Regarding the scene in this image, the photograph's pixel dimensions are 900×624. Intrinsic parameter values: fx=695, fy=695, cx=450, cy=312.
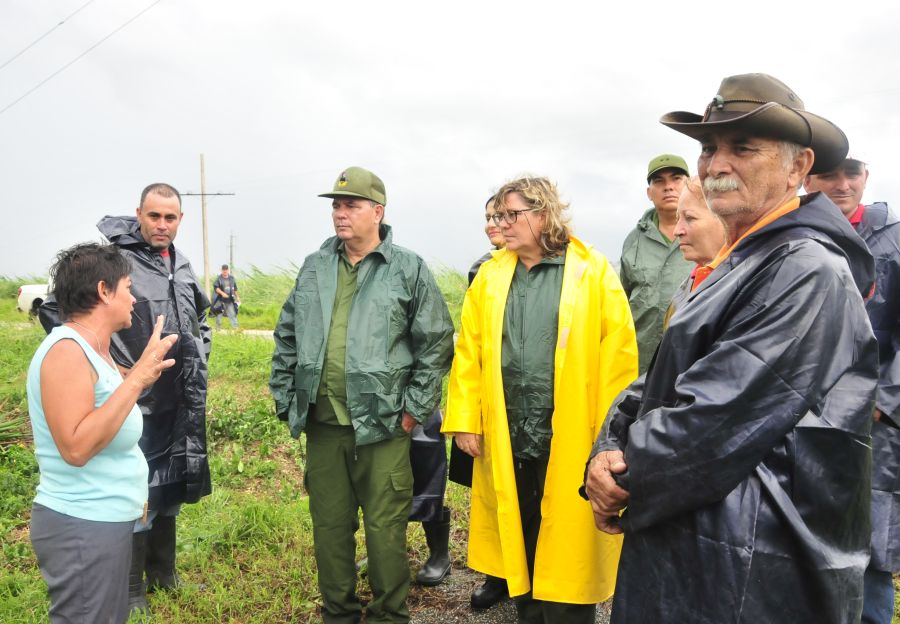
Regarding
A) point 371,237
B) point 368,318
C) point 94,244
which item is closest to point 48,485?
point 94,244

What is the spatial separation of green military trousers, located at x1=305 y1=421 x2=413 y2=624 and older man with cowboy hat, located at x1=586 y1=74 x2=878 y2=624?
175 cm

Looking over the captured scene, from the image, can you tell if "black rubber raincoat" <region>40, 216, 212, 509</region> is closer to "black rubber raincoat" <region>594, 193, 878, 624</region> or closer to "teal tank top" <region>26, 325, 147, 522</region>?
"teal tank top" <region>26, 325, 147, 522</region>

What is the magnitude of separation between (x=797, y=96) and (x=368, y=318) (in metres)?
2.15

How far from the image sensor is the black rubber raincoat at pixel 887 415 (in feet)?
9.73

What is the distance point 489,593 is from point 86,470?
2.21 m

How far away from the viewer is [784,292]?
5.53 ft

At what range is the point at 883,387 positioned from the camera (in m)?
3.06

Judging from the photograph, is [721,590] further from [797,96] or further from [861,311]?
[797,96]

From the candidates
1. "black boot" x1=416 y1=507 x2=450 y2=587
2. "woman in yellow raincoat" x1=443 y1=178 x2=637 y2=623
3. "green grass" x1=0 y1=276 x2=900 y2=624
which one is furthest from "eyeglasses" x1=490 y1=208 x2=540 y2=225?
"green grass" x1=0 y1=276 x2=900 y2=624

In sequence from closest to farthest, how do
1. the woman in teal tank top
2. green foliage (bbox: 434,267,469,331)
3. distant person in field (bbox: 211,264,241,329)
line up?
the woman in teal tank top < green foliage (bbox: 434,267,469,331) < distant person in field (bbox: 211,264,241,329)

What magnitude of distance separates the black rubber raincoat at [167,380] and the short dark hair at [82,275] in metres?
1.02

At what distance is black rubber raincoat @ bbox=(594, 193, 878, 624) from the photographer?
1.65m

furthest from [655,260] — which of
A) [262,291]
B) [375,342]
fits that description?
[262,291]

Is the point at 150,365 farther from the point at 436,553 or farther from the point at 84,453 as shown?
the point at 436,553
